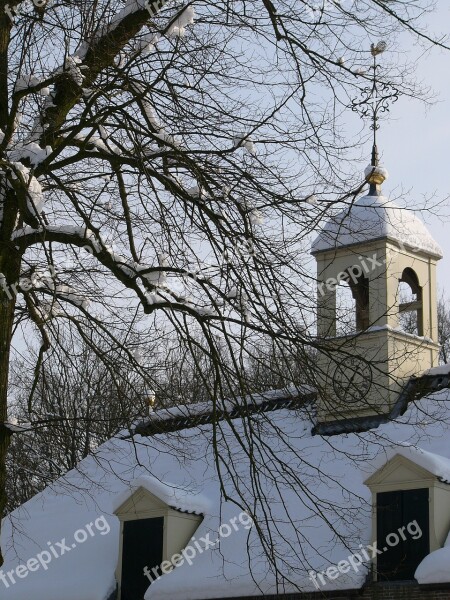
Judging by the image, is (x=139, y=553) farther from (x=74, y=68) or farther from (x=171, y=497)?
(x=74, y=68)

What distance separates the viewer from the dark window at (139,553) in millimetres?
17422

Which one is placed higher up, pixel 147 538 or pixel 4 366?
pixel 4 366

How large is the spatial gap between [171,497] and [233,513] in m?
1.04

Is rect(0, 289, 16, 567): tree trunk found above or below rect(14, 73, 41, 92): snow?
below

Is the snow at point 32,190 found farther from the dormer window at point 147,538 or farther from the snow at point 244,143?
the dormer window at point 147,538

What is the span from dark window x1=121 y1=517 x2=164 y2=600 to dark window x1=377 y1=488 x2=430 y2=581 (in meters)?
4.14

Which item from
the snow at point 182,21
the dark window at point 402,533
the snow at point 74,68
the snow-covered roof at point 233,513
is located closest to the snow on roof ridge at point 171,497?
the snow-covered roof at point 233,513

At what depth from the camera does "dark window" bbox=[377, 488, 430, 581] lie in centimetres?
1460

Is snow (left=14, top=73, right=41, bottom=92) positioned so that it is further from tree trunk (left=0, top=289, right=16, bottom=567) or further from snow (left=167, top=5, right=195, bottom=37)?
tree trunk (left=0, top=289, right=16, bottom=567)

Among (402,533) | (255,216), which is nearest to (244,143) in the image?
(255,216)

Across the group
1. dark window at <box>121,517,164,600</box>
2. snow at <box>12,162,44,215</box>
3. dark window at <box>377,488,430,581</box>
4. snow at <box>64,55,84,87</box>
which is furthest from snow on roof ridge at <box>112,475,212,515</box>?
snow at <box>64,55,84,87</box>

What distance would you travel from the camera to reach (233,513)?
56.8ft

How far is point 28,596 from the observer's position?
18.5 meters

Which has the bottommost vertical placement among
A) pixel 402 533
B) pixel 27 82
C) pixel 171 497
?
pixel 402 533
